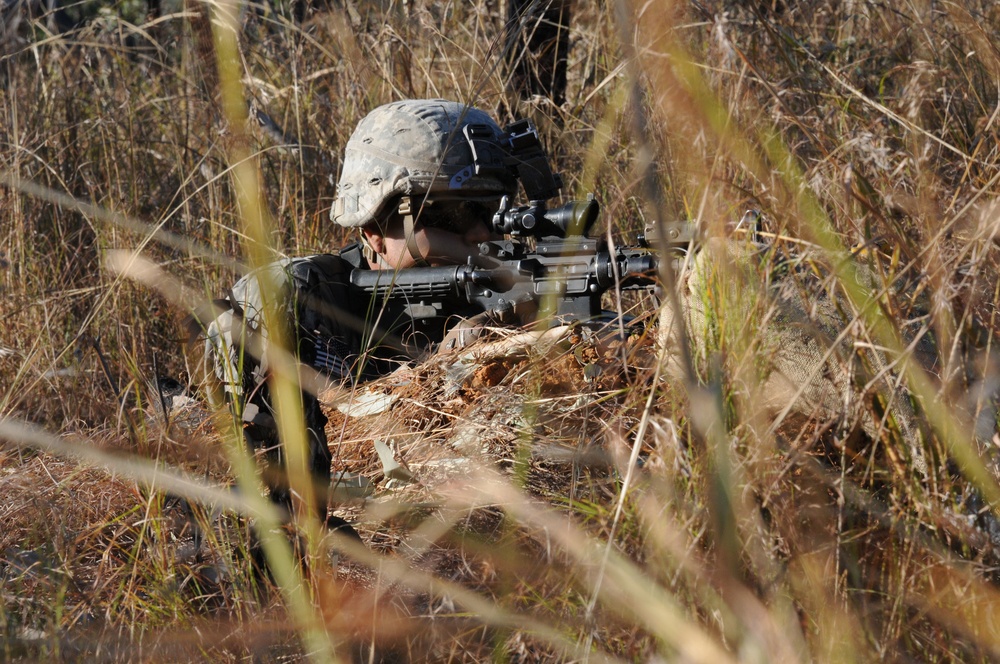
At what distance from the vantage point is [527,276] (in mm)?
2750

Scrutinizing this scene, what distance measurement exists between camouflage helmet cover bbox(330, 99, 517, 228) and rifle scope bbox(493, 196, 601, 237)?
242 millimetres

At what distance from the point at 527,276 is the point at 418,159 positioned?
0.58 meters

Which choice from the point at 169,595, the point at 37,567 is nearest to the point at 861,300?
the point at 169,595

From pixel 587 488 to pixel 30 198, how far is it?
263 cm

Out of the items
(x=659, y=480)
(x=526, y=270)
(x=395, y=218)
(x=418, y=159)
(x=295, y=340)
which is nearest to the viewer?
(x=659, y=480)

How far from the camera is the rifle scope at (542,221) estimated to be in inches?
107

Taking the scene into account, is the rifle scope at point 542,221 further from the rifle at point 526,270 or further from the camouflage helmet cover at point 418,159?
the camouflage helmet cover at point 418,159

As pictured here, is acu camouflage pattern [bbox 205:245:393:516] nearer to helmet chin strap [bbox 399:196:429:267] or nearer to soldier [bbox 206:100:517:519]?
soldier [bbox 206:100:517:519]

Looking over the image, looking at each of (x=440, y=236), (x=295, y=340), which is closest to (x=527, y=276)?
(x=440, y=236)

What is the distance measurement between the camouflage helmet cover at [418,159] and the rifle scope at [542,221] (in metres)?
0.24

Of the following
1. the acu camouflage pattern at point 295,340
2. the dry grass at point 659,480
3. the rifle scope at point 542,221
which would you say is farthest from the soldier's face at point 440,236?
the dry grass at point 659,480

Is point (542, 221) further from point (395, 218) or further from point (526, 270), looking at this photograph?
point (395, 218)

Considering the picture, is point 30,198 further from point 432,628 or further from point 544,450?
point 432,628

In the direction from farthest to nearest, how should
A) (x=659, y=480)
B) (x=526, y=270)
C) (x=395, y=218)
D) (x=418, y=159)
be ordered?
1. (x=395, y=218)
2. (x=418, y=159)
3. (x=526, y=270)
4. (x=659, y=480)
